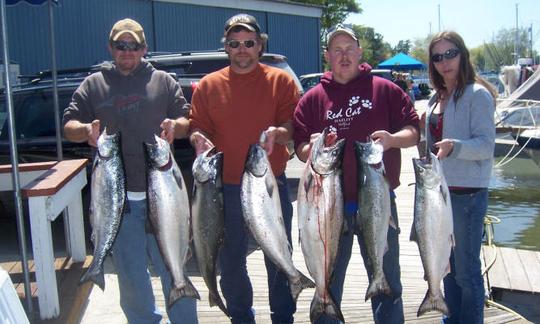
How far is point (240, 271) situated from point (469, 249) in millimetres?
1489

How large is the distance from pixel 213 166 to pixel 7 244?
193 inches

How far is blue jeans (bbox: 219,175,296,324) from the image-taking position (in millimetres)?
3816

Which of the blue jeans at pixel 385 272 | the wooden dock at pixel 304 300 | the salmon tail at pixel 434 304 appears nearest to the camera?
the salmon tail at pixel 434 304

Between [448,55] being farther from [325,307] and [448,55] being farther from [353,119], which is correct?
[325,307]

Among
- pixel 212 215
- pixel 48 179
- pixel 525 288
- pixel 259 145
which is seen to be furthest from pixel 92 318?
pixel 525 288

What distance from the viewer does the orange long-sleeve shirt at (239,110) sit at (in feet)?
12.2

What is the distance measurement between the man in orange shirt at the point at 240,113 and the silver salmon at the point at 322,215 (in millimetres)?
441

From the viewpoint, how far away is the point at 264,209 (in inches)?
131

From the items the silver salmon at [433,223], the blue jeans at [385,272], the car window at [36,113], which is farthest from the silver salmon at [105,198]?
the car window at [36,113]

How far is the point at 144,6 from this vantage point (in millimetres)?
18000

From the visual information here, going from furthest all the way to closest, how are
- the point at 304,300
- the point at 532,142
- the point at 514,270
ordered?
the point at 532,142, the point at 514,270, the point at 304,300

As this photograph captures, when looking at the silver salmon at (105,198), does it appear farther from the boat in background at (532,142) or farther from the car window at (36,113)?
the boat in background at (532,142)

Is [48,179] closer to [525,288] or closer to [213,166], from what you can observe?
[213,166]

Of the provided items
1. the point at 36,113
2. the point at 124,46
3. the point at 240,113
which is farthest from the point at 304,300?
the point at 36,113
